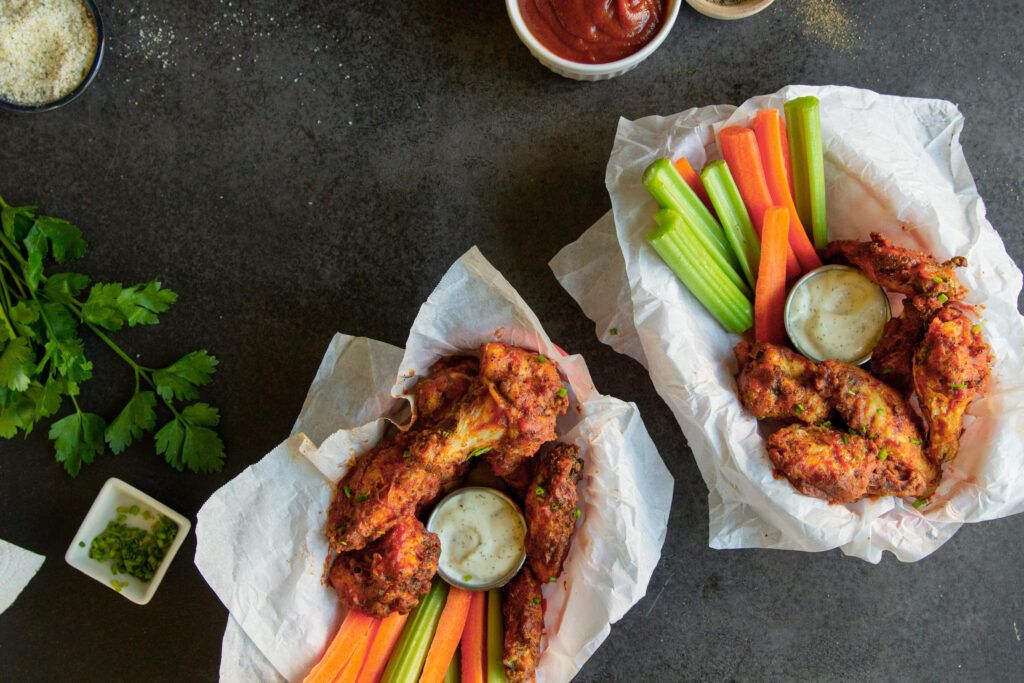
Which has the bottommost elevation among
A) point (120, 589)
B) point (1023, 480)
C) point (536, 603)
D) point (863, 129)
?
point (1023, 480)

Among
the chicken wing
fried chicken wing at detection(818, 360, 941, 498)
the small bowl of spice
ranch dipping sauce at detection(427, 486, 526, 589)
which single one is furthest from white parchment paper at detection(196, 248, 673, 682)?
the small bowl of spice

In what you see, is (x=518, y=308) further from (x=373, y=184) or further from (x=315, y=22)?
(x=315, y=22)

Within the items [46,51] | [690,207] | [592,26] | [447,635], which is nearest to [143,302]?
[46,51]

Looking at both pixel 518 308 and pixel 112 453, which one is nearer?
pixel 518 308

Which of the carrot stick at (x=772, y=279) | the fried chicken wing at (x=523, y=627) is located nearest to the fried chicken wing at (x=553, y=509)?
the fried chicken wing at (x=523, y=627)

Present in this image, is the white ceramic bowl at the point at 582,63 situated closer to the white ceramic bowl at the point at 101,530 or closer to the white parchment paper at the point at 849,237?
the white parchment paper at the point at 849,237

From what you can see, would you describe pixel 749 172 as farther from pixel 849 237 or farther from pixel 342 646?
pixel 342 646

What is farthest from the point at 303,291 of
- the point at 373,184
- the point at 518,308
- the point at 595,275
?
the point at 595,275

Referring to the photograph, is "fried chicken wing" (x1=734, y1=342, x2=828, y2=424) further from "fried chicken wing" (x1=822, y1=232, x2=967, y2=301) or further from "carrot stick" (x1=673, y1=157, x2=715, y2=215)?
"carrot stick" (x1=673, y1=157, x2=715, y2=215)
